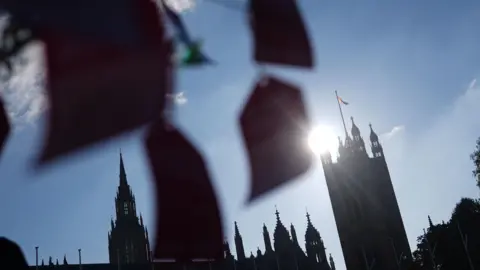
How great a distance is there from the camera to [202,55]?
3.25 ft

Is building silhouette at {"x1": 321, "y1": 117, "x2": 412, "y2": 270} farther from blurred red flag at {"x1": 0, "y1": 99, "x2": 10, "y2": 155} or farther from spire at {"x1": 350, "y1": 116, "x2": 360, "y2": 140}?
blurred red flag at {"x1": 0, "y1": 99, "x2": 10, "y2": 155}

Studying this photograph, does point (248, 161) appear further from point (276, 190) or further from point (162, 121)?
point (162, 121)

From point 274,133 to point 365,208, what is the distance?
57055 mm

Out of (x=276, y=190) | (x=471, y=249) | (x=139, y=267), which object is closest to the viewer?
(x=276, y=190)

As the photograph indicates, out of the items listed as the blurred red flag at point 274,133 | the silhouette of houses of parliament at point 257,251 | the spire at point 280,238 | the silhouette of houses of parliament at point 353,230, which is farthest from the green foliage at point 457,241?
the blurred red flag at point 274,133

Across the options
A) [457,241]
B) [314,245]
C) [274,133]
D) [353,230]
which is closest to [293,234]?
[314,245]

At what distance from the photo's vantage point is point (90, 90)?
2.93 ft

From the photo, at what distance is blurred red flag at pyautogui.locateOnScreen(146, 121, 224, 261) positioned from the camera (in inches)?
40.8

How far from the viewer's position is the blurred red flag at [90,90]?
34.5 inches

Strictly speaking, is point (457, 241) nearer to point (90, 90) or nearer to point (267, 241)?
point (267, 241)

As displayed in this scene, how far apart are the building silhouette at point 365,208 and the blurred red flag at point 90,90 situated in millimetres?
53639

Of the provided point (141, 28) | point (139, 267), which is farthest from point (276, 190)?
point (139, 267)

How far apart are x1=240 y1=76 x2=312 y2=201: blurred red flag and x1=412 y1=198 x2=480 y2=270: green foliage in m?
40.7

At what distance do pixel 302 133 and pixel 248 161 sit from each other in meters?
0.14
